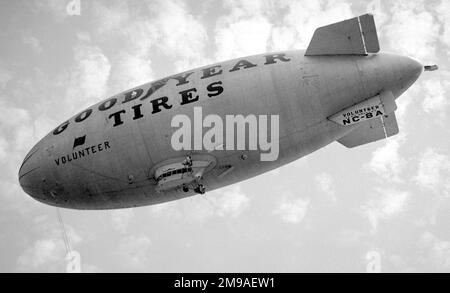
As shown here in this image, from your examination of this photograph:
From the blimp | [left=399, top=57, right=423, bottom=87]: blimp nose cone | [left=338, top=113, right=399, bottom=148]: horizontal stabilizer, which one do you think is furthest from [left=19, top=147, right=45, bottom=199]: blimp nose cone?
[left=399, top=57, right=423, bottom=87]: blimp nose cone

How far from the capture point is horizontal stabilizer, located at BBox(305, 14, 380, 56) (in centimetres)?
3228

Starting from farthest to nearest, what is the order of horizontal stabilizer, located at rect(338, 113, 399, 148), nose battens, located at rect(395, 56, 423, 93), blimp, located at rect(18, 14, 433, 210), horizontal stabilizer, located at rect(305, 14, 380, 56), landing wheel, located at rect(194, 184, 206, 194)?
horizontal stabilizer, located at rect(338, 113, 399, 148) < landing wheel, located at rect(194, 184, 206, 194) < horizontal stabilizer, located at rect(305, 14, 380, 56) < nose battens, located at rect(395, 56, 423, 93) < blimp, located at rect(18, 14, 433, 210)

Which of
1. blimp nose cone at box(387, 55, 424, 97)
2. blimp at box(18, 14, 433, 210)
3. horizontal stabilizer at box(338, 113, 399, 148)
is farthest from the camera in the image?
horizontal stabilizer at box(338, 113, 399, 148)

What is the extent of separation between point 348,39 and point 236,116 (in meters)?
9.81

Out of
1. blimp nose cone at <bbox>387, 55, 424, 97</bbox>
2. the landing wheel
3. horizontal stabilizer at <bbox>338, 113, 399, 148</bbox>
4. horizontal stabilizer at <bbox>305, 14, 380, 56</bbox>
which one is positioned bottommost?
the landing wheel

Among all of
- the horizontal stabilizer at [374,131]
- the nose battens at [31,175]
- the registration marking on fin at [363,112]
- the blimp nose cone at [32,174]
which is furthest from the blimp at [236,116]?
the horizontal stabilizer at [374,131]

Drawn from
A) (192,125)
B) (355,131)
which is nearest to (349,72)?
(355,131)

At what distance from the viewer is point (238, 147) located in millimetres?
32594

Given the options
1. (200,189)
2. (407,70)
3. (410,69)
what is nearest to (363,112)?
(407,70)

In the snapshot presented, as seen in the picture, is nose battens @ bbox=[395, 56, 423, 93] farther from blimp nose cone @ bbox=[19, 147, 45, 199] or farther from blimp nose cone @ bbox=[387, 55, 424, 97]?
blimp nose cone @ bbox=[19, 147, 45, 199]

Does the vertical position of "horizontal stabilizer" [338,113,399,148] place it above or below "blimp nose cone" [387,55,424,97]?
below

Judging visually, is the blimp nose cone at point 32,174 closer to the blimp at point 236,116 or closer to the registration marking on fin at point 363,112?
the blimp at point 236,116

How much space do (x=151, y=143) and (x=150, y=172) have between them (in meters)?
2.43

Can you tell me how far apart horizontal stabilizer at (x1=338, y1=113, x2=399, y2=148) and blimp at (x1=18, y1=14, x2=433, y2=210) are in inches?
158
